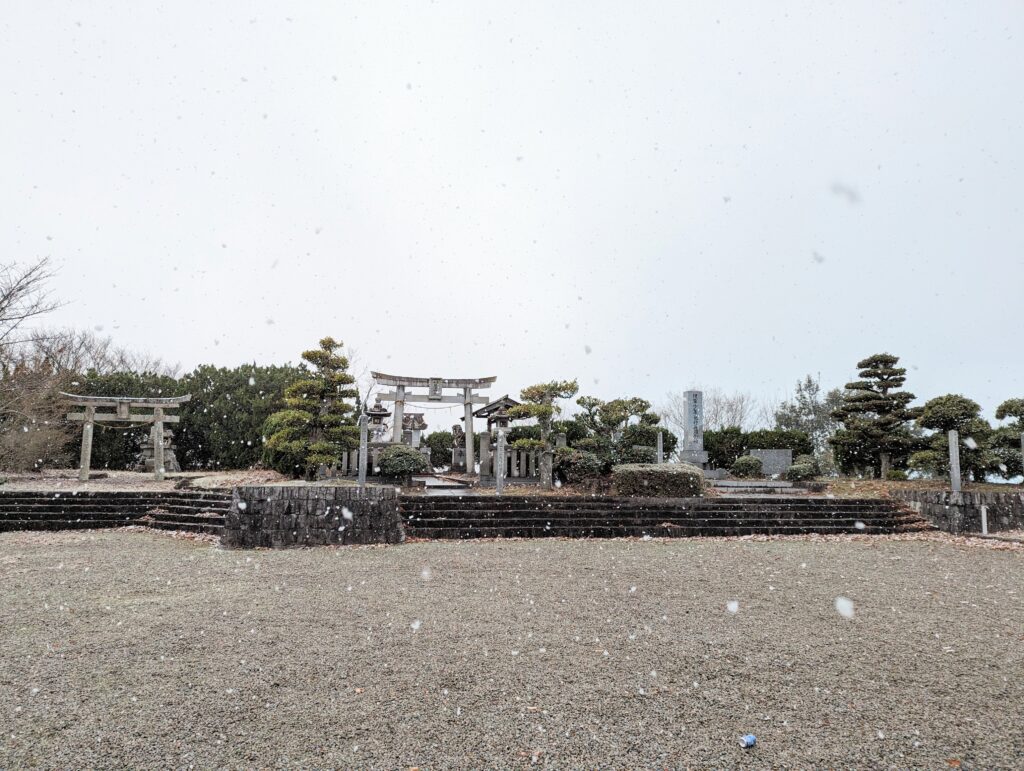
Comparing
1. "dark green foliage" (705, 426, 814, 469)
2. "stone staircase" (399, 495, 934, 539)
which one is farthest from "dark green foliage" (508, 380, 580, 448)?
"dark green foliage" (705, 426, 814, 469)

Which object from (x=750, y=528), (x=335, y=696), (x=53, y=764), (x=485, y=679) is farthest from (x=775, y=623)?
(x=750, y=528)

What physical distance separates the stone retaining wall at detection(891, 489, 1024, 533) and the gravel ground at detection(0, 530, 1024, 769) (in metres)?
5.14

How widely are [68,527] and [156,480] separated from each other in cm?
553

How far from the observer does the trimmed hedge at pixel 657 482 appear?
471 inches

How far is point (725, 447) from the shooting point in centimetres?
2195

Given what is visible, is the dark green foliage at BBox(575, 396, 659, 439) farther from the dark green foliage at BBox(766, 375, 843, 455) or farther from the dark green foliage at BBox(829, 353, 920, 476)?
the dark green foliage at BBox(766, 375, 843, 455)

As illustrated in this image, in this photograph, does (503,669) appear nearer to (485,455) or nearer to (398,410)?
(485,455)

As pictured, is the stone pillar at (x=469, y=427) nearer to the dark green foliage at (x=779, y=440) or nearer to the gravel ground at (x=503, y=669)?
the dark green foliage at (x=779, y=440)

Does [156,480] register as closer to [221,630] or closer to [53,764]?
[221,630]

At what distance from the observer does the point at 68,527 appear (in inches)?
398

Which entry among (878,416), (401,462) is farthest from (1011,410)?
(401,462)

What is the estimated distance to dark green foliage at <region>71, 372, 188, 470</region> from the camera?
19953 millimetres

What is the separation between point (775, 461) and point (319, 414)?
52.2 ft

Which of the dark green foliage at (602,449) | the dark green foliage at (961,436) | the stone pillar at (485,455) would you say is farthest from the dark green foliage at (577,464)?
the dark green foliage at (961,436)
